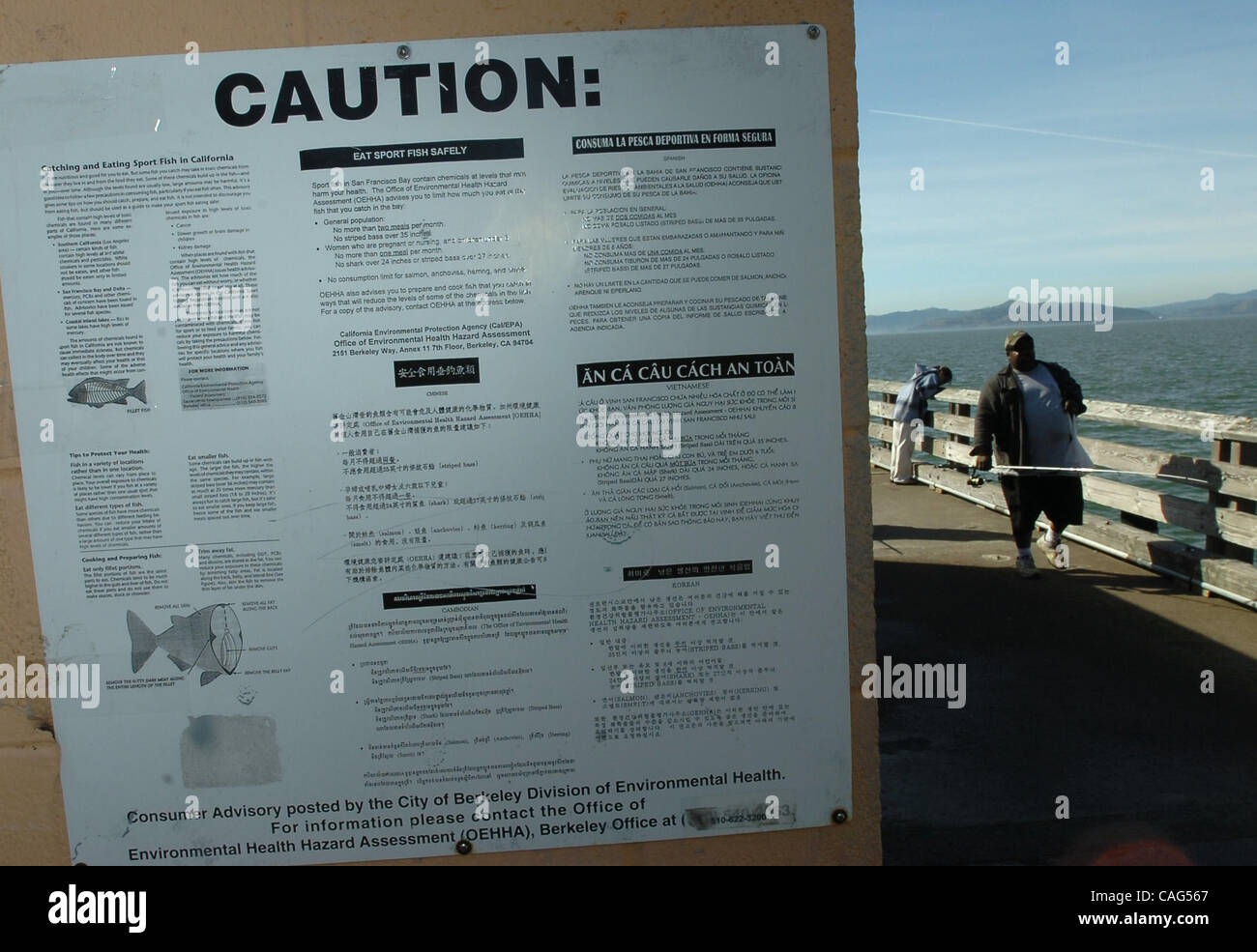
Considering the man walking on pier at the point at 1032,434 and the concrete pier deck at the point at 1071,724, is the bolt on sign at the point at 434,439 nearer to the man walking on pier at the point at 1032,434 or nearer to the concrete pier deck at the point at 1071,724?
the concrete pier deck at the point at 1071,724

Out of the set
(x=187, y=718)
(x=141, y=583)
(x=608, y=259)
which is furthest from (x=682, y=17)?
(x=187, y=718)

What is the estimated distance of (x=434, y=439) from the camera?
2.88m

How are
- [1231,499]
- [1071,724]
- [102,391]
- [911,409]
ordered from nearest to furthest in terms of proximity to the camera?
1. [102,391]
2. [1071,724]
3. [1231,499]
4. [911,409]

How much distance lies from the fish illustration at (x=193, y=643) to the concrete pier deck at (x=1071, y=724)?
1944 mm

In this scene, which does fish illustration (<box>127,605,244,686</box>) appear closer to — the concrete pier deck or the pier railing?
the concrete pier deck

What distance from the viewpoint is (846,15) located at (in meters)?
2.90

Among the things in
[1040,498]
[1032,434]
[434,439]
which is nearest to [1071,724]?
[1040,498]

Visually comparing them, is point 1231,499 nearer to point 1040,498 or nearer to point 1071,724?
point 1040,498

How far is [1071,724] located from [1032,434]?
3.73 metres

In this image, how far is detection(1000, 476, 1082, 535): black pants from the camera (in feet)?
28.2

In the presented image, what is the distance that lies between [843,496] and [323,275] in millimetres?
1665

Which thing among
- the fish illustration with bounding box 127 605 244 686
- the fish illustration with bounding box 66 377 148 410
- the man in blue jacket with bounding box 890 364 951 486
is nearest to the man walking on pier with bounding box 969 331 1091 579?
the man in blue jacket with bounding box 890 364 951 486
